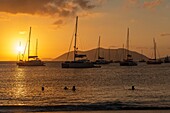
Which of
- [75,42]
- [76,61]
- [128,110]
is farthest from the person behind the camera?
[76,61]

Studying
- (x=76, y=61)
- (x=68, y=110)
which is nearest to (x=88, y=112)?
(x=68, y=110)

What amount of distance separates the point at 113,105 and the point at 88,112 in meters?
5.78

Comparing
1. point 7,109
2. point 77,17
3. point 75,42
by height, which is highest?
point 77,17

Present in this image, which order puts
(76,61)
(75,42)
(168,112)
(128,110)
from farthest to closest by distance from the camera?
(76,61), (75,42), (128,110), (168,112)

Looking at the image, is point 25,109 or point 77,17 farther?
point 77,17

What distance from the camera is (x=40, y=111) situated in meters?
32.7

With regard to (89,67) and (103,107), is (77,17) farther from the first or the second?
(103,107)

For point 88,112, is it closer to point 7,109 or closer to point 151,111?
point 151,111

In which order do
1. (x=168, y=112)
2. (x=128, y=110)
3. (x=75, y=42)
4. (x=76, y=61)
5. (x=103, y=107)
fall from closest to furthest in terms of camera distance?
(x=168, y=112) < (x=128, y=110) < (x=103, y=107) < (x=75, y=42) < (x=76, y=61)

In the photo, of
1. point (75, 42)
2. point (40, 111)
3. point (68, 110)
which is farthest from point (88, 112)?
point (75, 42)

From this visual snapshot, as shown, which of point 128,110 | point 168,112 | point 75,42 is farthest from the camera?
point 75,42

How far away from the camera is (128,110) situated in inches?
1281

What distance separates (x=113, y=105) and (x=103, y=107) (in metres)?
1.88

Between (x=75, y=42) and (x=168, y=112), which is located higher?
(x=75, y=42)
